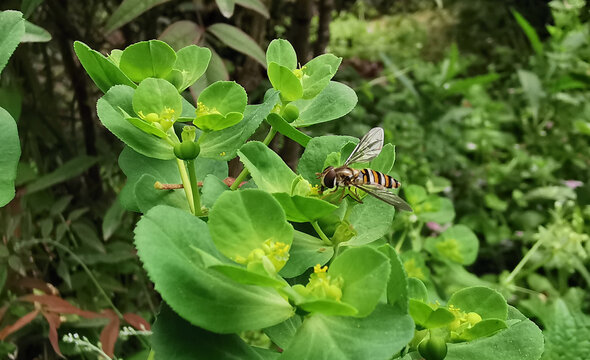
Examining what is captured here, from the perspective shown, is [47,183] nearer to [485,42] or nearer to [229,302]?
[229,302]

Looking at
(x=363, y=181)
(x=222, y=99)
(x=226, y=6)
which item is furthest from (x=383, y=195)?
(x=226, y=6)

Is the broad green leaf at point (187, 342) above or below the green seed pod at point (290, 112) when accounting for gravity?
below

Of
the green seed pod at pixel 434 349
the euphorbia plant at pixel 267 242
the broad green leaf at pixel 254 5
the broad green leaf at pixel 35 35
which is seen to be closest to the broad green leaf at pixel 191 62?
the euphorbia plant at pixel 267 242

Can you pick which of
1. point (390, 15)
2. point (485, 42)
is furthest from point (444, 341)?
point (390, 15)

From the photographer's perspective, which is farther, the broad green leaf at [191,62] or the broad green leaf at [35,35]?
the broad green leaf at [35,35]

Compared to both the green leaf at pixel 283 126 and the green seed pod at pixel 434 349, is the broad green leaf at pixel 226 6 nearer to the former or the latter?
the green leaf at pixel 283 126

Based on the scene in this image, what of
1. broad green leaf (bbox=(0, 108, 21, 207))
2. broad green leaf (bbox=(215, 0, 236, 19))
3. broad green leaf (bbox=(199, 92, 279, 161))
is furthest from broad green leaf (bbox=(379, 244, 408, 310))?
broad green leaf (bbox=(215, 0, 236, 19))
